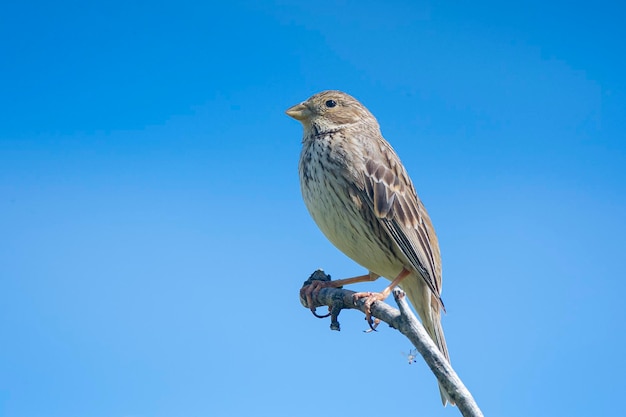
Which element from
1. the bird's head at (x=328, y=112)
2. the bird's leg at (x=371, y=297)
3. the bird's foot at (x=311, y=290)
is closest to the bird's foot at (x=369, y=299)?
the bird's leg at (x=371, y=297)

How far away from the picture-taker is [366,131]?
7.55 meters

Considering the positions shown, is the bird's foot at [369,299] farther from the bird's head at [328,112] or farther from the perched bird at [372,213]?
the bird's head at [328,112]

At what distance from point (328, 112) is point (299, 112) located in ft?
1.05

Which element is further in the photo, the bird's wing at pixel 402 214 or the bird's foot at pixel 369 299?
the bird's wing at pixel 402 214

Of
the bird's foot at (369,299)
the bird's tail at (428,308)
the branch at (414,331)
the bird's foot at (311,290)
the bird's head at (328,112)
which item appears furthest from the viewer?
the bird's head at (328,112)

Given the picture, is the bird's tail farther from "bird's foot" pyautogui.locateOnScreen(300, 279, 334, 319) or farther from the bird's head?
the bird's head

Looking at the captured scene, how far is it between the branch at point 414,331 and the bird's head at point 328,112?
206 centimetres

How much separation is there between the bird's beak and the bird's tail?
214 centimetres

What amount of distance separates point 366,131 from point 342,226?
1512 mm

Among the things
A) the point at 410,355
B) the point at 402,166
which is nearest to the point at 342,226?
the point at 402,166

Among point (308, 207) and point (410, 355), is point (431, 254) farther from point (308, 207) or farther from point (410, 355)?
point (410, 355)

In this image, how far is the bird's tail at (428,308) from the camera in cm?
682

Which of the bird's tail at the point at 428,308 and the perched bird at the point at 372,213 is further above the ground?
the perched bird at the point at 372,213

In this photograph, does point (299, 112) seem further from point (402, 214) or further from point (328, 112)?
point (402, 214)
